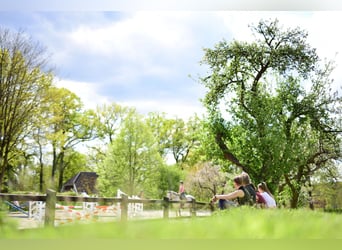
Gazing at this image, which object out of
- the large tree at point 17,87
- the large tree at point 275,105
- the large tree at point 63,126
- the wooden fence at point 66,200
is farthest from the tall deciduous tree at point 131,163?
the large tree at point 17,87

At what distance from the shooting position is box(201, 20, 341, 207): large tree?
8.15m

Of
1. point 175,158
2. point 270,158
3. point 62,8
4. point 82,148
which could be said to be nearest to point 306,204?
point 270,158

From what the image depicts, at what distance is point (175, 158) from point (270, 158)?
1.55 metres

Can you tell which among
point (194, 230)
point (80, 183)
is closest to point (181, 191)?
point (80, 183)

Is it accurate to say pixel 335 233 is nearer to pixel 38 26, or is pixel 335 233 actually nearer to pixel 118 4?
pixel 118 4

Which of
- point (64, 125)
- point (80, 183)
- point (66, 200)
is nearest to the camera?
point (66, 200)

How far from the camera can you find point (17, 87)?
7.61 metres

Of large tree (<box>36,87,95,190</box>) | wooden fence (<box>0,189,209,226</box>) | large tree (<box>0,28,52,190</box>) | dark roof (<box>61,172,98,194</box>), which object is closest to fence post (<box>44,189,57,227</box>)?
wooden fence (<box>0,189,209,226</box>)

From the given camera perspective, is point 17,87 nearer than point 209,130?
Yes

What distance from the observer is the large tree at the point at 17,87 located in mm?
7559

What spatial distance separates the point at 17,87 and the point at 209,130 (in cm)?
314

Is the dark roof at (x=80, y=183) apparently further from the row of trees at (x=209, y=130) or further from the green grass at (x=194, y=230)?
the green grass at (x=194, y=230)

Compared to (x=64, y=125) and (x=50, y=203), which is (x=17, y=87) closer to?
(x=64, y=125)

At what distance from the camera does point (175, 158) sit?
8562mm
